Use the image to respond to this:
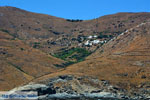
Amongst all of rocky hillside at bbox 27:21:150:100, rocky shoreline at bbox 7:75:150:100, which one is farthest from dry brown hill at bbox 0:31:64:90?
rocky hillside at bbox 27:21:150:100

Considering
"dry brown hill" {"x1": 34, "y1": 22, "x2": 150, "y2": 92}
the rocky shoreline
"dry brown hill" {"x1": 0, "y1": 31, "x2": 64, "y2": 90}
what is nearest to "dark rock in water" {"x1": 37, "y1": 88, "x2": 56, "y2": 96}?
the rocky shoreline

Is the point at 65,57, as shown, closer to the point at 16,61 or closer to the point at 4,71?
the point at 16,61

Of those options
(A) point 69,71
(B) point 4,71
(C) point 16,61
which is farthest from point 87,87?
(C) point 16,61

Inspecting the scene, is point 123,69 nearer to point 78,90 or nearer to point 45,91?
point 78,90

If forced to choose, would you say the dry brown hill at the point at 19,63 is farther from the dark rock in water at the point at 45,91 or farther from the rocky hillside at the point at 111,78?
the rocky hillside at the point at 111,78

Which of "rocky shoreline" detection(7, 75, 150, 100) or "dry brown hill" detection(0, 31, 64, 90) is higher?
"dry brown hill" detection(0, 31, 64, 90)

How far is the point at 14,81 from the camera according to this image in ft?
393

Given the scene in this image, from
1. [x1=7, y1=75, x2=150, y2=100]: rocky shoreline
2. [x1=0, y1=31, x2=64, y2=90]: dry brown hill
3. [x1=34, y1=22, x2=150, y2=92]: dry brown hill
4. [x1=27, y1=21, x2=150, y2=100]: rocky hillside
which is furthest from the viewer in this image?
[x1=0, y1=31, x2=64, y2=90]: dry brown hill

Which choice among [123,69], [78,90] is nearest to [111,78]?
[123,69]

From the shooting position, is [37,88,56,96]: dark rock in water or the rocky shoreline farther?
[37,88,56,96]: dark rock in water

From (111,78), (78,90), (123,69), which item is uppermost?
(123,69)

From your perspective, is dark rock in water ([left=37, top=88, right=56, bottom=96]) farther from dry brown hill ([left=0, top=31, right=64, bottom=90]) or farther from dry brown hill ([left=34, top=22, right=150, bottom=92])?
dry brown hill ([left=0, top=31, right=64, bottom=90])

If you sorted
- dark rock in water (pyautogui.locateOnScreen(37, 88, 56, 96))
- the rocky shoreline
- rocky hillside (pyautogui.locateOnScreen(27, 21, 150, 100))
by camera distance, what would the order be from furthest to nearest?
rocky hillside (pyautogui.locateOnScreen(27, 21, 150, 100)) < dark rock in water (pyautogui.locateOnScreen(37, 88, 56, 96)) < the rocky shoreline

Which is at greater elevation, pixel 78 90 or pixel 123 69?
pixel 123 69
